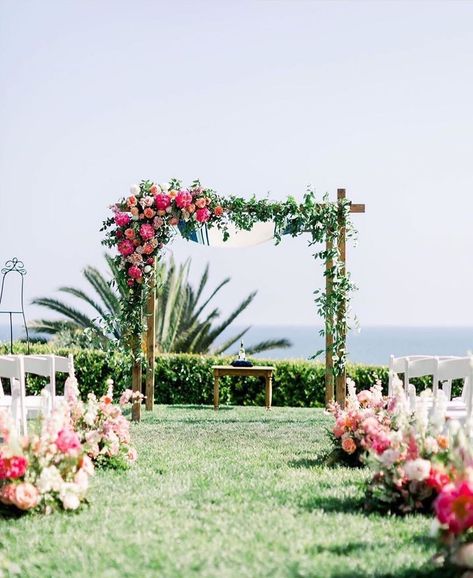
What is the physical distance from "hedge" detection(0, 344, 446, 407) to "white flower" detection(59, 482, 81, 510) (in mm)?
8505

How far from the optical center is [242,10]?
12.2 m

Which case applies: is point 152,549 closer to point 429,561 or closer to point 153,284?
point 429,561

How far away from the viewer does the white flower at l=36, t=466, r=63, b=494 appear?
489cm

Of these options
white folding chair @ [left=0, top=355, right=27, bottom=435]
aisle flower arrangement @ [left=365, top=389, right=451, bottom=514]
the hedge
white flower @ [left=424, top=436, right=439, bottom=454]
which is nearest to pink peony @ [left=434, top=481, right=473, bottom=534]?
aisle flower arrangement @ [left=365, top=389, right=451, bottom=514]

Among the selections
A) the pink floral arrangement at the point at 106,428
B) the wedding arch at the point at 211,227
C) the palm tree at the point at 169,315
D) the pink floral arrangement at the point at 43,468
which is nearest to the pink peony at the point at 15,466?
the pink floral arrangement at the point at 43,468

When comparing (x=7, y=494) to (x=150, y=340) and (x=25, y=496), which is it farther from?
(x=150, y=340)

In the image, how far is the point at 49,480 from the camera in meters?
4.92

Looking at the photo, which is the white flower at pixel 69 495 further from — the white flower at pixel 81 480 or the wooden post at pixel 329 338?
the wooden post at pixel 329 338

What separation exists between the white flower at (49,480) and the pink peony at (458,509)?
2192 mm

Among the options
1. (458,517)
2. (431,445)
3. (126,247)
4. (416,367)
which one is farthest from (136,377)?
(458,517)

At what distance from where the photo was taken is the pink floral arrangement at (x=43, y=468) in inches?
193

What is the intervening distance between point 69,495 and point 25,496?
242 mm

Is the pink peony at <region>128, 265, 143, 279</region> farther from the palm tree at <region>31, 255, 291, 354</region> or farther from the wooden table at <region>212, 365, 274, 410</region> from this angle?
the palm tree at <region>31, 255, 291, 354</region>

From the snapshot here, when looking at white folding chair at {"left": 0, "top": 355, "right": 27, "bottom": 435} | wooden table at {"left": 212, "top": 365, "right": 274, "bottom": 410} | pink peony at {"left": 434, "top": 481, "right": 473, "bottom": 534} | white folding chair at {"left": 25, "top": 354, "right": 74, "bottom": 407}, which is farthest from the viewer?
wooden table at {"left": 212, "top": 365, "right": 274, "bottom": 410}
